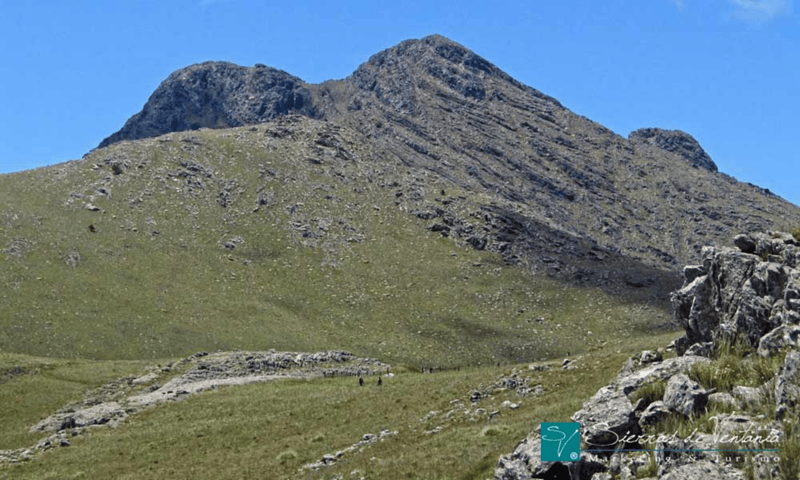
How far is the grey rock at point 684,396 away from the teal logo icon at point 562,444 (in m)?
2.29

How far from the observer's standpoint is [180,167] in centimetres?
18475

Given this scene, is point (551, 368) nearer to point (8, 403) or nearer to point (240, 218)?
point (8, 403)

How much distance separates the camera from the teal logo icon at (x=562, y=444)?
15398 mm

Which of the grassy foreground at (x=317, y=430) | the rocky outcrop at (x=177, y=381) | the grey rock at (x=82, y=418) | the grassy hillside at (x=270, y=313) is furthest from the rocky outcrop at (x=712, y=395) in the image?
the grey rock at (x=82, y=418)

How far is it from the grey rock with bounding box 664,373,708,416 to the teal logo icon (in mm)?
2287

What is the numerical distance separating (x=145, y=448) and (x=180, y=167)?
149422 mm

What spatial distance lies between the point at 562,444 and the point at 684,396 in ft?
9.97

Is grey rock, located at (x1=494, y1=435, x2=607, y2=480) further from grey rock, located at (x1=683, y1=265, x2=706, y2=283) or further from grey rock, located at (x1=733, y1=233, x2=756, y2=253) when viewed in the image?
grey rock, located at (x1=683, y1=265, x2=706, y2=283)

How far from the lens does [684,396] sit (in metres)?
14.8

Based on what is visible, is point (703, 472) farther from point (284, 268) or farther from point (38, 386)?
point (284, 268)

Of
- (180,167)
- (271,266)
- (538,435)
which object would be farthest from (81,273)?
(538,435)

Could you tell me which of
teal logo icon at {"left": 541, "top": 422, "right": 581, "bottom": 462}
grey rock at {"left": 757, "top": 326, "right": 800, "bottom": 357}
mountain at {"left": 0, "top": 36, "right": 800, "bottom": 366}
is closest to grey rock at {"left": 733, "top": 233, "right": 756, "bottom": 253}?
grey rock at {"left": 757, "top": 326, "right": 800, "bottom": 357}

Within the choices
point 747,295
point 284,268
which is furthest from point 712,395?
point 284,268

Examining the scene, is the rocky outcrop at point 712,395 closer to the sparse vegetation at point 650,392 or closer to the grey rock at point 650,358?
the sparse vegetation at point 650,392
